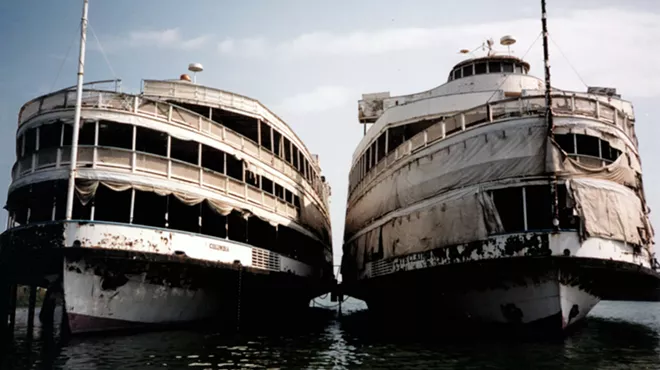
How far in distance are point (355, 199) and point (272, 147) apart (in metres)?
7.53

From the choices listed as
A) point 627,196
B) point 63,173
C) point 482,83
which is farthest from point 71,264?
point 482,83

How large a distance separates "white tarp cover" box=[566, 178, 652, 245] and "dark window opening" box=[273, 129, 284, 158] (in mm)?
13232

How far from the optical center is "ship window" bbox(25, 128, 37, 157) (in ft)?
56.7

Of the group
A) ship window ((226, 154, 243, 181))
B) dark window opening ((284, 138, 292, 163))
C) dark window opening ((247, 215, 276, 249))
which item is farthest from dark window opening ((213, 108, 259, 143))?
dark window opening ((247, 215, 276, 249))

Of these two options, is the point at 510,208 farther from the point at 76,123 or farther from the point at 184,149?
the point at 76,123

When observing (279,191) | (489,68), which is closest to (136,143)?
(279,191)

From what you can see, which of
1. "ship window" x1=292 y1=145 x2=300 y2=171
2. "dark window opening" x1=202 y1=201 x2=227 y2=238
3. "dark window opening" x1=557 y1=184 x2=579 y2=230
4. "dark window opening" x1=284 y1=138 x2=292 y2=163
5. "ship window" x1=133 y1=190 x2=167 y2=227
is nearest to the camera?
"dark window opening" x1=557 y1=184 x2=579 y2=230

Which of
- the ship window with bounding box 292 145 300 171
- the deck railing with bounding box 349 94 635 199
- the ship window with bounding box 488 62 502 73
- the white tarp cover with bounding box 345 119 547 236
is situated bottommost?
the white tarp cover with bounding box 345 119 547 236

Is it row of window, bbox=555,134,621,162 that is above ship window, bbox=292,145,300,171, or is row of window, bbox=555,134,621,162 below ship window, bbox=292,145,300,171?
below

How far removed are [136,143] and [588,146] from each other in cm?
1558

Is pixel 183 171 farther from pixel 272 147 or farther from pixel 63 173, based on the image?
pixel 272 147

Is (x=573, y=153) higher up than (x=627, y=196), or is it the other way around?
(x=573, y=153)

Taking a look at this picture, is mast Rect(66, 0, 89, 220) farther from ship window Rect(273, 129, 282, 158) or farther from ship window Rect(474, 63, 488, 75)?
ship window Rect(474, 63, 488, 75)

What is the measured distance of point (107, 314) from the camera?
15117 millimetres
